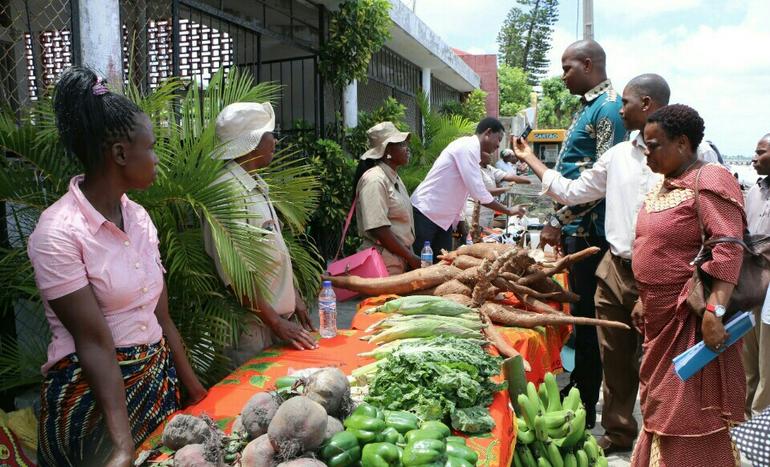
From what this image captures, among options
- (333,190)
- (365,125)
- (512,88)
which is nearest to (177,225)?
(333,190)

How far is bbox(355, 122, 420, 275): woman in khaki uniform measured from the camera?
14.8 ft

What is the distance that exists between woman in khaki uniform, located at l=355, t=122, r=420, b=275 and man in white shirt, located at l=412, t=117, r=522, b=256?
0.42 m

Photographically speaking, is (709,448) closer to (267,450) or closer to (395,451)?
(395,451)

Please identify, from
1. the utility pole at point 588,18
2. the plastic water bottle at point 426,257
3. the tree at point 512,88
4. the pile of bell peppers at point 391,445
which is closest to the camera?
the pile of bell peppers at point 391,445

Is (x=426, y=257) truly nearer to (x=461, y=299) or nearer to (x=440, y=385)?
(x=461, y=299)

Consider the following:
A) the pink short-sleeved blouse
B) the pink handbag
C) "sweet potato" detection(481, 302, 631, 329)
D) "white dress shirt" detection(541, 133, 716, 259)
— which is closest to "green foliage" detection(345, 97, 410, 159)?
the pink handbag

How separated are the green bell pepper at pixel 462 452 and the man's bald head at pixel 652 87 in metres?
2.38

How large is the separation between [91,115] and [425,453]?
1.41 m

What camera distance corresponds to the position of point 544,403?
2.88m

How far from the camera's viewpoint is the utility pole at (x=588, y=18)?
11086 millimetres

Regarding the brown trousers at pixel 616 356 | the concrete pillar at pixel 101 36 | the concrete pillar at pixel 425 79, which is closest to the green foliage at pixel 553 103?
the concrete pillar at pixel 425 79

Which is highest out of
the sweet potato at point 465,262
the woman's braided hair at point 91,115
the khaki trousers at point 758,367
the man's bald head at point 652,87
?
the man's bald head at point 652,87

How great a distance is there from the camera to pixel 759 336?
4109 mm

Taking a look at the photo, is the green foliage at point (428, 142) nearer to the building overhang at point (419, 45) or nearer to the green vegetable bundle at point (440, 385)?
the building overhang at point (419, 45)
